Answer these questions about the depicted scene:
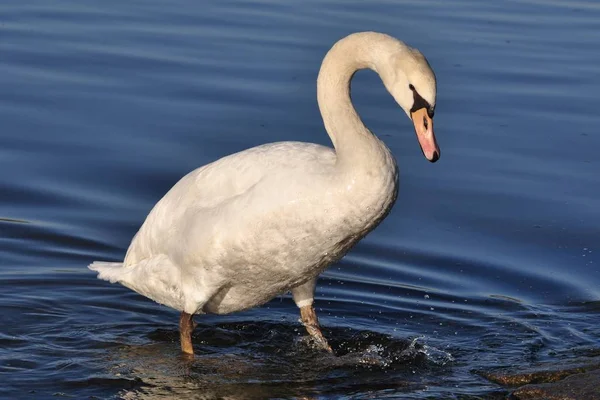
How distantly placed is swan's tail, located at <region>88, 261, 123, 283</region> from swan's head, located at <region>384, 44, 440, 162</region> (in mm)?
2589

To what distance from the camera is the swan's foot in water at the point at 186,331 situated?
27.0ft

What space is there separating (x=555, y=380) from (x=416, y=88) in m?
1.92

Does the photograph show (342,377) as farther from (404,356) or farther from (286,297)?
(286,297)

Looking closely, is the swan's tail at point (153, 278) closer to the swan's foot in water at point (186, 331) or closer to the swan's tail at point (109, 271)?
the swan's tail at point (109, 271)

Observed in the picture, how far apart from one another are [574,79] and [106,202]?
5709 millimetres

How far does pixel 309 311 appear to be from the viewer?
27.7 feet

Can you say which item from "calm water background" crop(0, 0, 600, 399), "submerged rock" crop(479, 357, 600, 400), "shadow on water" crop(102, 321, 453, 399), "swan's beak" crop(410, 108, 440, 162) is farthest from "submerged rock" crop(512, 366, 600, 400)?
"swan's beak" crop(410, 108, 440, 162)

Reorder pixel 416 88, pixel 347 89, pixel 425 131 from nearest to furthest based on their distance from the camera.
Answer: pixel 416 88 → pixel 425 131 → pixel 347 89

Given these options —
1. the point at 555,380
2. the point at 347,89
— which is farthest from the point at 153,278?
the point at 555,380

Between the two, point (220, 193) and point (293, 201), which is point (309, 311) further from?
point (293, 201)

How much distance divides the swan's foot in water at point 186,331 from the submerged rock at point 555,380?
1826 millimetres

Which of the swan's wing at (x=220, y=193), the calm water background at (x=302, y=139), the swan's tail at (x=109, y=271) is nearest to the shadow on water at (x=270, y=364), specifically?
the calm water background at (x=302, y=139)

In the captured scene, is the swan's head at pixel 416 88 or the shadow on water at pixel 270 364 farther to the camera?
the shadow on water at pixel 270 364

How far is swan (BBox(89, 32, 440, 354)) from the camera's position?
7.06m
